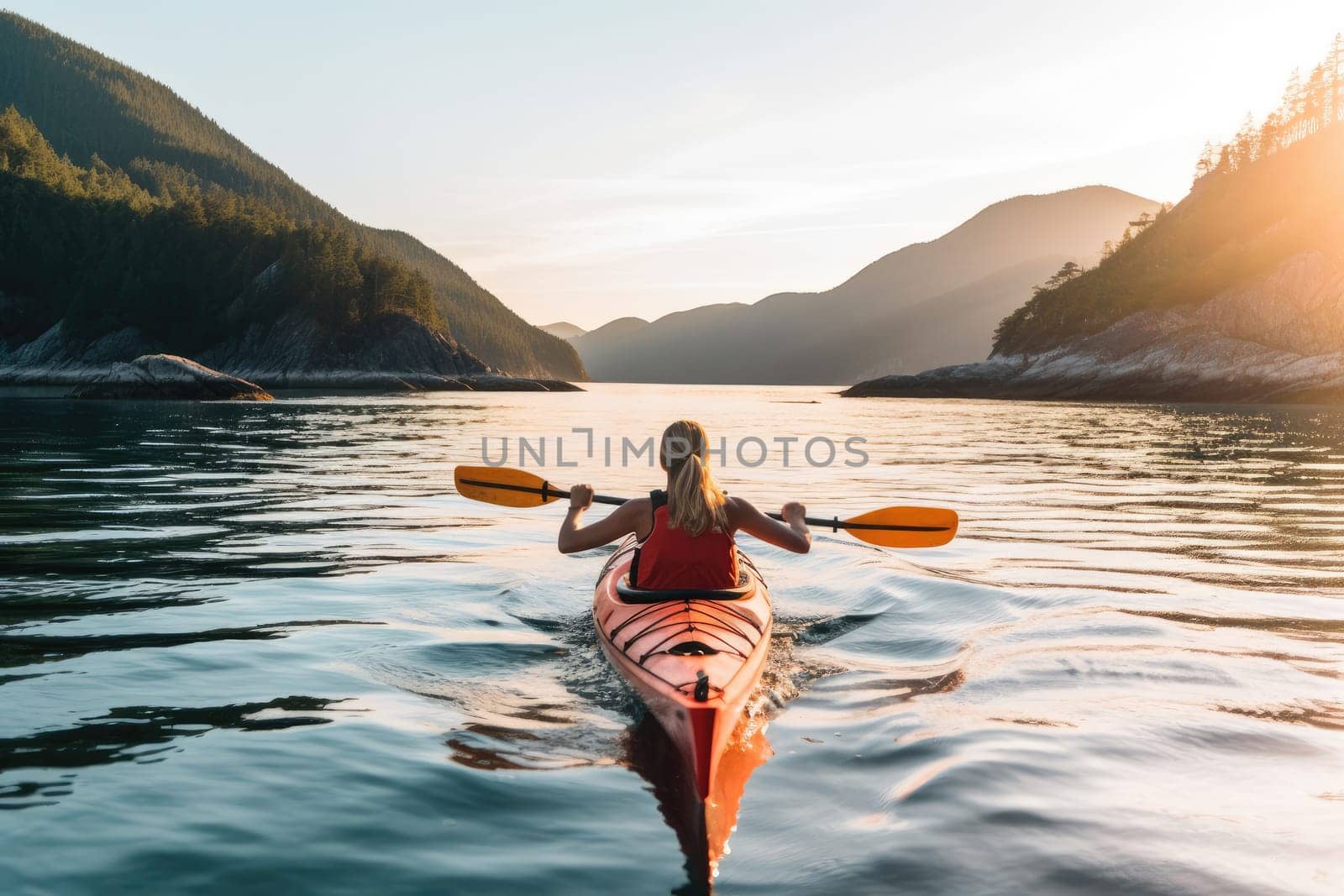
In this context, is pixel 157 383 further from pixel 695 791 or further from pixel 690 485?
pixel 695 791

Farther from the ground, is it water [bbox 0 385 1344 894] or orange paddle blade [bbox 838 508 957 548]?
orange paddle blade [bbox 838 508 957 548]

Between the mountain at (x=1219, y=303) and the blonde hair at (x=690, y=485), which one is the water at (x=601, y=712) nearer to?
the blonde hair at (x=690, y=485)

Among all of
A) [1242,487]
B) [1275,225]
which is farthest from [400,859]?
[1275,225]

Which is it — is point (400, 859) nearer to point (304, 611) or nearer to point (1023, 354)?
point (304, 611)

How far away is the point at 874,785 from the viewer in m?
4.47

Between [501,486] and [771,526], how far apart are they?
3680 millimetres

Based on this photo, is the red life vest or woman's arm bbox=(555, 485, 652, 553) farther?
woman's arm bbox=(555, 485, 652, 553)

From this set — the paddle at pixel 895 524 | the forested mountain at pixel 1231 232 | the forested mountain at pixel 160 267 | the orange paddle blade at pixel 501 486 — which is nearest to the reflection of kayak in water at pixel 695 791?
the paddle at pixel 895 524

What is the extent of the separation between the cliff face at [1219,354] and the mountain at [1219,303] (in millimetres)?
125

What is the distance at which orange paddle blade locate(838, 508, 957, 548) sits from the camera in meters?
8.41

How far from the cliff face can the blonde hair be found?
65.9 meters

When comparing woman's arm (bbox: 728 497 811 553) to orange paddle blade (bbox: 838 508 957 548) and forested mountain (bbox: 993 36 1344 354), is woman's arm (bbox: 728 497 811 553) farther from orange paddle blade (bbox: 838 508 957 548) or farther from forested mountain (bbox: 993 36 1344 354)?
forested mountain (bbox: 993 36 1344 354)

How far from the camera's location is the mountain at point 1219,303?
66500mm

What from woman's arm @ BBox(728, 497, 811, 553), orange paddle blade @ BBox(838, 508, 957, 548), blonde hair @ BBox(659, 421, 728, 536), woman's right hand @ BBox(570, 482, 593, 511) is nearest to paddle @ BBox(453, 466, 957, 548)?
orange paddle blade @ BBox(838, 508, 957, 548)
